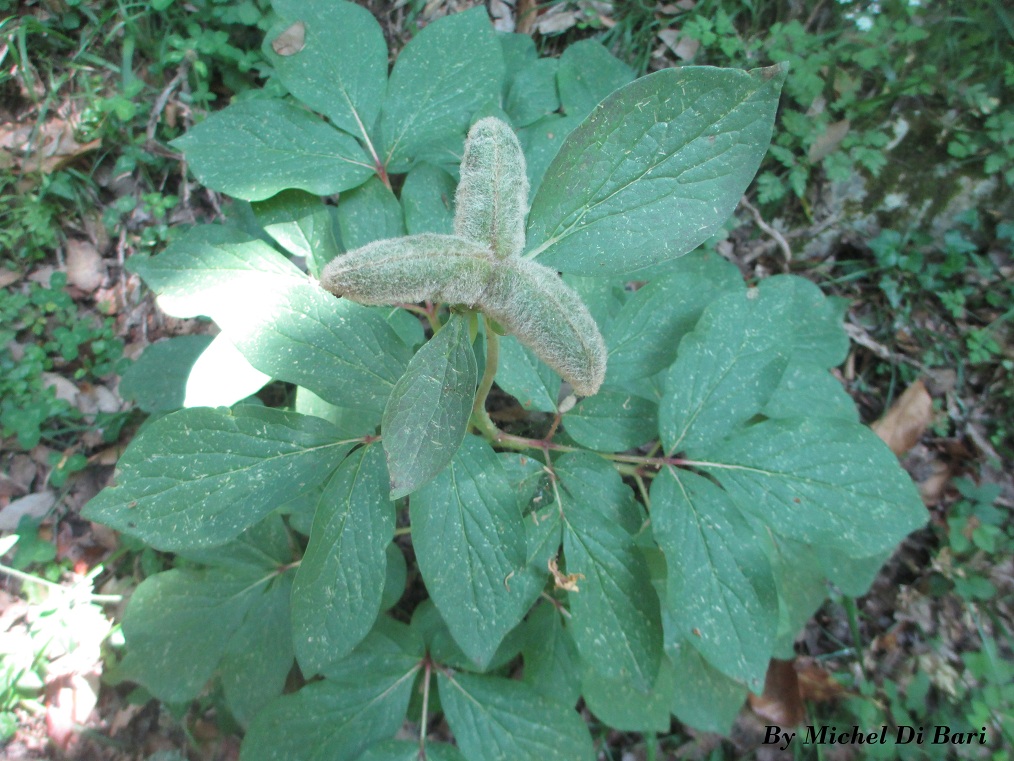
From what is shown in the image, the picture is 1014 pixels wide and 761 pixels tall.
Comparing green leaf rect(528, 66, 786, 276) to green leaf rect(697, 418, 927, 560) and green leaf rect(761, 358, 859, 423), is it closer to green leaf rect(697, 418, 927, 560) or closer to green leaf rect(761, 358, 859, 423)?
green leaf rect(697, 418, 927, 560)

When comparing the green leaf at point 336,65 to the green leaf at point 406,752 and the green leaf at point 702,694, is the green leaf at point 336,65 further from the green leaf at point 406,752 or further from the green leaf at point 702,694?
the green leaf at point 702,694

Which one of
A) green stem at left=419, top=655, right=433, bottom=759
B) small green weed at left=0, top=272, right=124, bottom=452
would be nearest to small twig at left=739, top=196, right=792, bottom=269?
green stem at left=419, top=655, right=433, bottom=759

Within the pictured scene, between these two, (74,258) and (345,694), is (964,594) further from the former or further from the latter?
(74,258)

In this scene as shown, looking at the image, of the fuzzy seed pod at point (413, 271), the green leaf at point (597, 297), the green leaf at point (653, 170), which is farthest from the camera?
the green leaf at point (597, 297)

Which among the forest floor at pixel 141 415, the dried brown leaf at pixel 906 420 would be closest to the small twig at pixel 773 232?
the forest floor at pixel 141 415

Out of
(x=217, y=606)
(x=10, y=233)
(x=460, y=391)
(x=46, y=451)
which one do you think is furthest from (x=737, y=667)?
(x=10, y=233)
